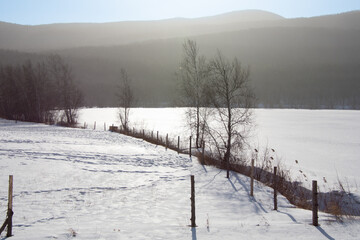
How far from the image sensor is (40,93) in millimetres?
58531

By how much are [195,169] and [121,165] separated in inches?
173

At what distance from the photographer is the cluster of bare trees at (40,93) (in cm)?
5638

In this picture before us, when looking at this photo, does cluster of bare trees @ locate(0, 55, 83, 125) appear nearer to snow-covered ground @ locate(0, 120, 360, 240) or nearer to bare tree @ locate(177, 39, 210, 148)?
bare tree @ locate(177, 39, 210, 148)

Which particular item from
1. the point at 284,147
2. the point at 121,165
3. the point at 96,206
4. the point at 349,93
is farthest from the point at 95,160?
the point at 349,93

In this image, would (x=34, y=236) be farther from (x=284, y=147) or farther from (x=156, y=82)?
(x=156, y=82)

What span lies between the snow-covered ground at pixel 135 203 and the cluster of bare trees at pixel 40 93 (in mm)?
39603

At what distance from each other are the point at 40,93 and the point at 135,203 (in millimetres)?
54950

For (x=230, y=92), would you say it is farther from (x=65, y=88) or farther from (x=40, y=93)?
(x=40, y=93)

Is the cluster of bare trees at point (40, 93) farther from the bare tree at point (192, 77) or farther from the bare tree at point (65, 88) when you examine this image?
the bare tree at point (192, 77)

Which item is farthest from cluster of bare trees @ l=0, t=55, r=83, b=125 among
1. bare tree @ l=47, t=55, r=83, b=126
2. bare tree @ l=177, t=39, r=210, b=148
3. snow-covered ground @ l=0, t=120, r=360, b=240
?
snow-covered ground @ l=0, t=120, r=360, b=240

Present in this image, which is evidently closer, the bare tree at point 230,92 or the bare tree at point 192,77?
the bare tree at point 230,92

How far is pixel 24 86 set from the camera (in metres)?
60.2

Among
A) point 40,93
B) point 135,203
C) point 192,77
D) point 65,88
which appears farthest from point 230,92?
point 40,93

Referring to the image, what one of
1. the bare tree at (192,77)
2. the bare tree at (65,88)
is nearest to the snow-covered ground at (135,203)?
the bare tree at (192,77)
